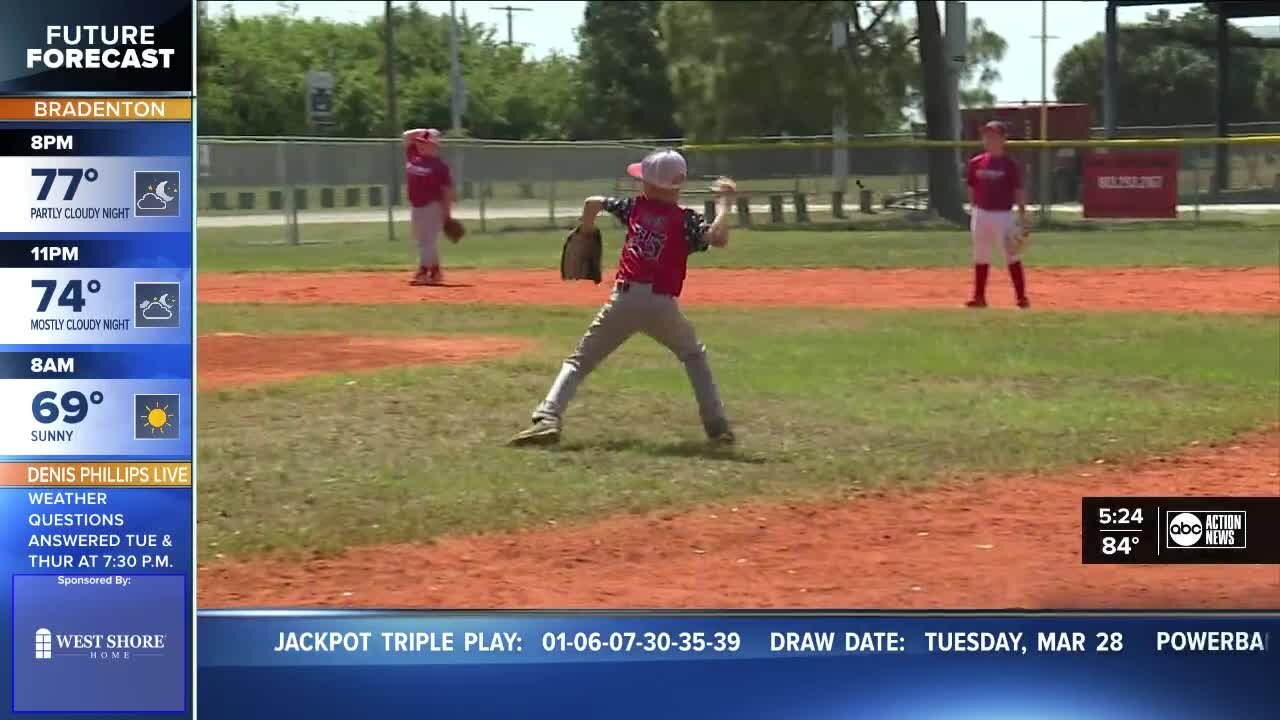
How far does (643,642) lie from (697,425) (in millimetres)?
5689

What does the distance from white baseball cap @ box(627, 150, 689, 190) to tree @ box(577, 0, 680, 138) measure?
0.56 meters

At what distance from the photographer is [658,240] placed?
7.81 meters

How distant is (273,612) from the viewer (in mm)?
3275

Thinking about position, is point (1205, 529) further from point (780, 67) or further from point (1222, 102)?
point (1222, 102)

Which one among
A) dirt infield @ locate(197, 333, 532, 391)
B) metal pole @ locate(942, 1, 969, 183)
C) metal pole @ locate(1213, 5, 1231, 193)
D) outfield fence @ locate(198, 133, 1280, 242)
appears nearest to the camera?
metal pole @ locate(942, 1, 969, 183)

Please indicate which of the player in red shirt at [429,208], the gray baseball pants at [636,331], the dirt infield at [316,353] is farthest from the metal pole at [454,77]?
the player in red shirt at [429,208]

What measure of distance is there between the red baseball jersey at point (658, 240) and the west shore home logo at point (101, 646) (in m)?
4.72

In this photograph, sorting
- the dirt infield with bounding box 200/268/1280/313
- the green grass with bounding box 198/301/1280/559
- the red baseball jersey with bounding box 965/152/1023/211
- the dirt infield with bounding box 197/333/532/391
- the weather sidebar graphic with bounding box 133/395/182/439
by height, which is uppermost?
the red baseball jersey with bounding box 965/152/1023/211

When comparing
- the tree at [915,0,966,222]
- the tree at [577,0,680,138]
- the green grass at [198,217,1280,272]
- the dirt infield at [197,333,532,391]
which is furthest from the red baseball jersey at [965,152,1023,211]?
the tree at [577,0,680,138]

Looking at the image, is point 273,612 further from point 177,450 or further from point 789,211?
point 789,211

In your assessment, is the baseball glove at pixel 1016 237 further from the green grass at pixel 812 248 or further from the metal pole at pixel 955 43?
the metal pole at pixel 955 43

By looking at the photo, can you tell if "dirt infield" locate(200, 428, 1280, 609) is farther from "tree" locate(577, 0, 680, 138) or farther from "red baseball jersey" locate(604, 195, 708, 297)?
"tree" locate(577, 0, 680, 138)

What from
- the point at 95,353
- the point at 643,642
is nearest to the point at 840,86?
Answer: the point at 643,642

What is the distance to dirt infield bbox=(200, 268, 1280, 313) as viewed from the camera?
1647cm
